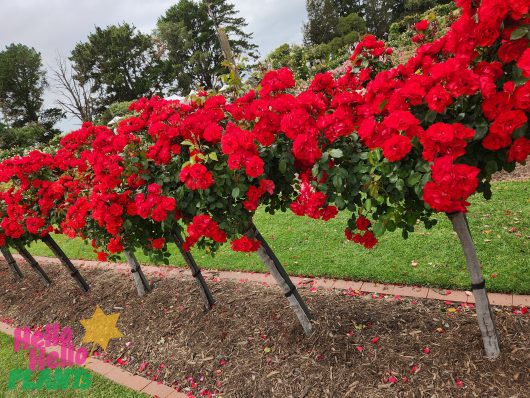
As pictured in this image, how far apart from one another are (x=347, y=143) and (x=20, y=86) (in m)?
50.6

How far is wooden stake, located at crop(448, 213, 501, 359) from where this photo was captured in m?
2.22

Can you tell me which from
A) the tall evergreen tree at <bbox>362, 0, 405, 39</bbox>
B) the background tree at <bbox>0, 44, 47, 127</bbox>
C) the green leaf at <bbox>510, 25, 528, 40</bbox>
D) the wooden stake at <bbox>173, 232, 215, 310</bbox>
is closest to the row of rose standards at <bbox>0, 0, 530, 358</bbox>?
the green leaf at <bbox>510, 25, 528, 40</bbox>

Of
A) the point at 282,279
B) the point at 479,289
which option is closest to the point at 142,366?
the point at 282,279

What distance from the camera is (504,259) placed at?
141 inches

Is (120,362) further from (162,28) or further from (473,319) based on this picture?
(162,28)

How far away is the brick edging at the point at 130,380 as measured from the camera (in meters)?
3.05

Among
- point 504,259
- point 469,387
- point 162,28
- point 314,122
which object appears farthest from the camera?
point 162,28

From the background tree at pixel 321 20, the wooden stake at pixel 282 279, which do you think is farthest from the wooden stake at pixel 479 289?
the background tree at pixel 321 20

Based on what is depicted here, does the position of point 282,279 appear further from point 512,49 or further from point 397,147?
point 512,49

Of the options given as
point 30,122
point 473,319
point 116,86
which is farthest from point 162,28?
point 473,319

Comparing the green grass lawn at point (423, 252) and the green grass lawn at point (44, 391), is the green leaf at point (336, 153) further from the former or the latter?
the green grass lawn at point (44, 391)

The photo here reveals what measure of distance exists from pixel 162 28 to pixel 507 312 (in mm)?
42017

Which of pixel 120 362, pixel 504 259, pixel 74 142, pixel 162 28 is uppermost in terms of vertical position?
pixel 162 28

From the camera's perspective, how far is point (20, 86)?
41719 millimetres
